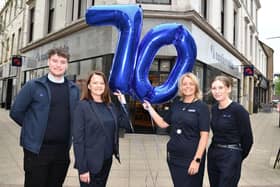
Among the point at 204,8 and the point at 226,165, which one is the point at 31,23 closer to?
the point at 204,8

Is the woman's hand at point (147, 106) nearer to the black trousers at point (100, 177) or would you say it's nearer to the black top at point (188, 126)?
the black top at point (188, 126)

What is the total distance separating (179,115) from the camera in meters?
3.11

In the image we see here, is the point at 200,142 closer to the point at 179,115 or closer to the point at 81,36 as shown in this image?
the point at 179,115

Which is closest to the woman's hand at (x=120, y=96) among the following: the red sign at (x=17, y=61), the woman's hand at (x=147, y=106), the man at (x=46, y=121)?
the woman's hand at (x=147, y=106)

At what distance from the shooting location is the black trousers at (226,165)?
10.3 feet

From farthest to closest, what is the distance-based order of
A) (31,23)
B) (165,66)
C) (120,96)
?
(31,23), (165,66), (120,96)

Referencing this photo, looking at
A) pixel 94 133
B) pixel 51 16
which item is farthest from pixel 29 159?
pixel 51 16

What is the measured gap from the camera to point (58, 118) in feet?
9.90

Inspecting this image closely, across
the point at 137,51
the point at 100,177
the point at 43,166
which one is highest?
the point at 137,51

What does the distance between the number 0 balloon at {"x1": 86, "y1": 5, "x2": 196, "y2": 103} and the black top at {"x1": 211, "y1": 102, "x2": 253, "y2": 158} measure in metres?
1.21

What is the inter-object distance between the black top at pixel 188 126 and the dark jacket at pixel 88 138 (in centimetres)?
75

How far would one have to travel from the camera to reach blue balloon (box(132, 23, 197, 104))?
436 cm

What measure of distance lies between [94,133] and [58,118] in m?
0.41

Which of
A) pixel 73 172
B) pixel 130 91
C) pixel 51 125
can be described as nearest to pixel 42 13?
pixel 73 172
